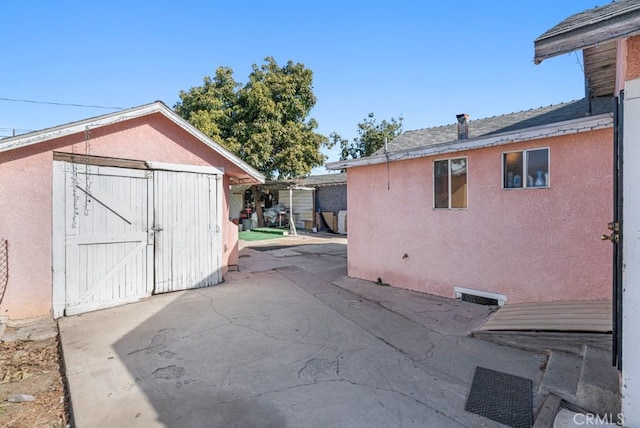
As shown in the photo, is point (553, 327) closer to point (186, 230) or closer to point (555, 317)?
point (555, 317)

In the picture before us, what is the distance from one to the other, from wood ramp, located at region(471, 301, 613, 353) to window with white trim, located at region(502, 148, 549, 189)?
6.62 ft

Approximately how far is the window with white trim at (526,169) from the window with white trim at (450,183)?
0.74 metres

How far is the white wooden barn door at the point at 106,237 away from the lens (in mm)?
5414

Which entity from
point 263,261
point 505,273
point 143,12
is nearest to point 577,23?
point 505,273

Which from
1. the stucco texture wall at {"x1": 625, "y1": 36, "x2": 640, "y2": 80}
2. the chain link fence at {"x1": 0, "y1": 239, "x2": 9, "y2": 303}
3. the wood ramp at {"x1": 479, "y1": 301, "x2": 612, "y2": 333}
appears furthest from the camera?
the chain link fence at {"x1": 0, "y1": 239, "x2": 9, "y2": 303}

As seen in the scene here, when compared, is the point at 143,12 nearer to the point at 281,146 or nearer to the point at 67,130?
the point at 67,130

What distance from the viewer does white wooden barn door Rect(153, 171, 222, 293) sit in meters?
6.52

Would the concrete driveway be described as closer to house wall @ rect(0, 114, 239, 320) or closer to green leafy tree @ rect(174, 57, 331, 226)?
house wall @ rect(0, 114, 239, 320)

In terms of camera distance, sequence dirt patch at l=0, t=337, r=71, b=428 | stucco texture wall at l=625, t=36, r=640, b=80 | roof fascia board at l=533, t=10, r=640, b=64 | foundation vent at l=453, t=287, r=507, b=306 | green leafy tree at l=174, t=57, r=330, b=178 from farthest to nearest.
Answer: green leafy tree at l=174, t=57, r=330, b=178, foundation vent at l=453, t=287, r=507, b=306, dirt patch at l=0, t=337, r=71, b=428, stucco texture wall at l=625, t=36, r=640, b=80, roof fascia board at l=533, t=10, r=640, b=64

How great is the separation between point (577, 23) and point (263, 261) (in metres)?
9.55

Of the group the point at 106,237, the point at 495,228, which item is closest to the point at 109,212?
the point at 106,237

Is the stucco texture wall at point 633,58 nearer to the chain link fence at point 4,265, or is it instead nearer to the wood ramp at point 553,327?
the wood ramp at point 553,327

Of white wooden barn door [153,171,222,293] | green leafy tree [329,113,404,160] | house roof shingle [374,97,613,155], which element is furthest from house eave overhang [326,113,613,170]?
green leafy tree [329,113,404,160]

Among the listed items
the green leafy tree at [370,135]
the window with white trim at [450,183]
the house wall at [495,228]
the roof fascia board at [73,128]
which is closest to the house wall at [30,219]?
the roof fascia board at [73,128]
